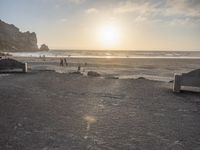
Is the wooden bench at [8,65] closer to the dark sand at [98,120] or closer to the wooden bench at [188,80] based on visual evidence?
the dark sand at [98,120]

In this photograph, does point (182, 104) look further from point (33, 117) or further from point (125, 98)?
point (33, 117)

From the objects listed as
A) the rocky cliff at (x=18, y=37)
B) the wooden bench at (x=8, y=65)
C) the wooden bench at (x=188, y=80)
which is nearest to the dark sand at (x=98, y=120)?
the wooden bench at (x=188, y=80)

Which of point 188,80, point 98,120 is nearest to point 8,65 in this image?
point 188,80

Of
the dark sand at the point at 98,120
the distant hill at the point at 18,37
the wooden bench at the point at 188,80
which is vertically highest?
the distant hill at the point at 18,37

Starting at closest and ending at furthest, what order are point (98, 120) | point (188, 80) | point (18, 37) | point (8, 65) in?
point (98, 120) < point (188, 80) < point (8, 65) < point (18, 37)

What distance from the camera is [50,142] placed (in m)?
6.61

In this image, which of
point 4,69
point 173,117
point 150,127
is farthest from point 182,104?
point 4,69

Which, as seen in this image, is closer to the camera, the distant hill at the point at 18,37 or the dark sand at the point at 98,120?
the dark sand at the point at 98,120

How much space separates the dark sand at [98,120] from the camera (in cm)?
661

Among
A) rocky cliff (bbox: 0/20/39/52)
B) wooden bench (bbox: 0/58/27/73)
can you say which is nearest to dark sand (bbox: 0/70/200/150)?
wooden bench (bbox: 0/58/27/73)

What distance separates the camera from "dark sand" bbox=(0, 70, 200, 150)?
6.61 meters

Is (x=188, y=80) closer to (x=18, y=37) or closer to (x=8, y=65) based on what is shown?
(x=8, y=65)

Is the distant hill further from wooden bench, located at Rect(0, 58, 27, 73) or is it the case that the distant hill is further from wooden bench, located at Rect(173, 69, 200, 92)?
wooden bench, located at Rect(173, 69, 200, 92)

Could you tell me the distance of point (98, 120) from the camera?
28.6 feet
